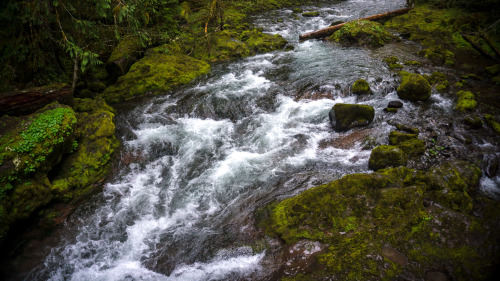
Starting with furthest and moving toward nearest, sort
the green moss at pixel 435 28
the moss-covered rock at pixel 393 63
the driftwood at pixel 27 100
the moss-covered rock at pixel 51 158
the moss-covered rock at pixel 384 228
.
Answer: the green moss at pixel 435 28 < the moss-covered rock at pixel 393 63 < the driftwood at pixel 27 100 < the moss-covered rock at pixel 51 158 < the moss-covered rock at pixel 384 228

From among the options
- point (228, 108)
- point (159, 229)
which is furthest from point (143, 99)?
point (159, 229)

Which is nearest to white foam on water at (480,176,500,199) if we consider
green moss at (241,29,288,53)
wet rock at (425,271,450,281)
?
wet rock at (425,271,450,281)

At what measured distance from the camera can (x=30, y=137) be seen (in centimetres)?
→ 589

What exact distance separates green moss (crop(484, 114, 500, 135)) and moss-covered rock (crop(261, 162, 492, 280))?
262 cm

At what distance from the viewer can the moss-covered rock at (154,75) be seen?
10875 millimetres

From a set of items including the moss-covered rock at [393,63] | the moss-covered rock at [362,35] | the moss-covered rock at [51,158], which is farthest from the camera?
the moss-covered rock at [362,35]

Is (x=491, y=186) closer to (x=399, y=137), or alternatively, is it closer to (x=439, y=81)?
(x=399, y=137)

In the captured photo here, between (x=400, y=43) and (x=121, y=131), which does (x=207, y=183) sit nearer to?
(x=121, y=131)

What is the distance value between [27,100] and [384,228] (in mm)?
9905

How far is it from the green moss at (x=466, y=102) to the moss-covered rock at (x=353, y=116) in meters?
3.00

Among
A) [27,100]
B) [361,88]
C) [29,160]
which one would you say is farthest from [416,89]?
[27,100]

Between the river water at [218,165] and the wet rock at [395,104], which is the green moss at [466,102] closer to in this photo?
the river water at [218,165]

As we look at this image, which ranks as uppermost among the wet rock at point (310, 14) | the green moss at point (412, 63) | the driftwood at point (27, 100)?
the wet rock at point (310, 14)

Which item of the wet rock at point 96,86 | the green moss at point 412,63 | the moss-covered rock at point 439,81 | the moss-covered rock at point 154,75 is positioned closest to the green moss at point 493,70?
the moss-covered rock at point 439,81
